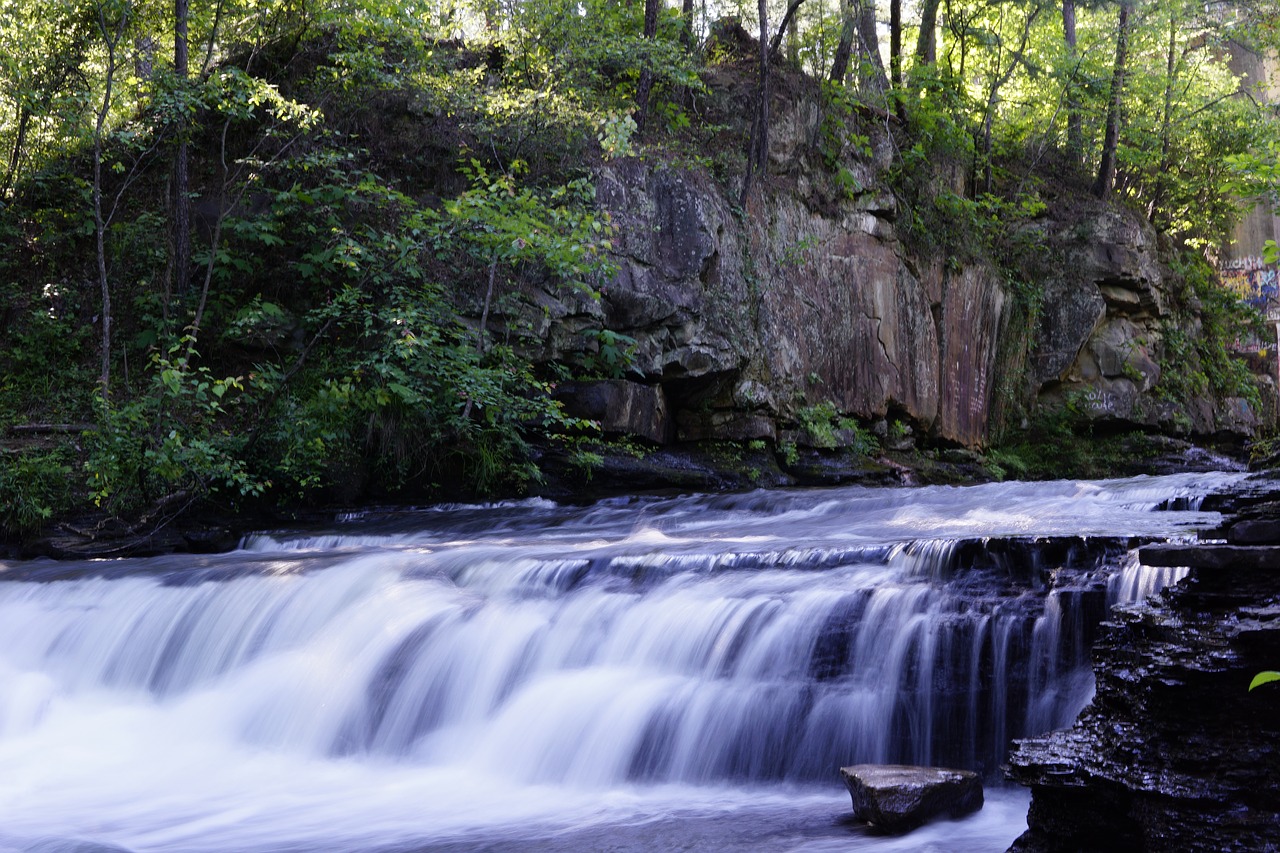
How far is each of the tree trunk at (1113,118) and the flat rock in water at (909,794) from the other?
15764 millimetres

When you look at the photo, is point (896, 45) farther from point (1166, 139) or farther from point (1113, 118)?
point (1166, 139)

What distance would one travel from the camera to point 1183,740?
304 cm

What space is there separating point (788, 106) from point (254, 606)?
10.6 metres

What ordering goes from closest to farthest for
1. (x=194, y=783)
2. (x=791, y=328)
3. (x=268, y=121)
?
(x=194, y=783), (x=268, y=121), (x=791, y=328)

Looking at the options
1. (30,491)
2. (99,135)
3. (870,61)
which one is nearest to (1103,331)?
(870,61)

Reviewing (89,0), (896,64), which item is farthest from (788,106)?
(89,0)

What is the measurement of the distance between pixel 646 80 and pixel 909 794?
11.5m

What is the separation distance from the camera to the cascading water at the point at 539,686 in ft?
14.4

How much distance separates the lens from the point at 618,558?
6641 mm

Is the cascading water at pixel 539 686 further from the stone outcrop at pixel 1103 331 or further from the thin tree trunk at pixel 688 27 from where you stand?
the stone outcrop at pixel 1103 331

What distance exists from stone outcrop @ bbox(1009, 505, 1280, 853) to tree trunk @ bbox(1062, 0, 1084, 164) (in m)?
15.3

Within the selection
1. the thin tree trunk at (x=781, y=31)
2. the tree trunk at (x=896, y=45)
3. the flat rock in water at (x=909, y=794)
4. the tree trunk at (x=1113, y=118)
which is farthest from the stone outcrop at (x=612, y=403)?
the tree trunk at (x=1113, y=118)

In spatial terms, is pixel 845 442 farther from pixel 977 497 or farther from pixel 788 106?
pixel 788 106

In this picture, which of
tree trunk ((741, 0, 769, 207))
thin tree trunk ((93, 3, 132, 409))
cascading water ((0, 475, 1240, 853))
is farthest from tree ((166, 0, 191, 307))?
tree trunk ((741, 0, 769, 207))
